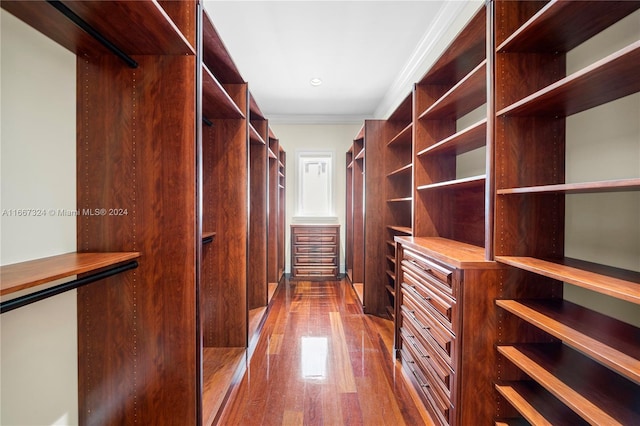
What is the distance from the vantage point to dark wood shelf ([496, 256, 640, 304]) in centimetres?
85

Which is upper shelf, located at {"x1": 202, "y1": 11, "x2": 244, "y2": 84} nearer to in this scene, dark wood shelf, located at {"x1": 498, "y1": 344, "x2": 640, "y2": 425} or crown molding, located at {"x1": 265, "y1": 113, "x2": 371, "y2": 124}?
dark wood shelf, located at {"x1": 498, "y1": 344, "x2": 640, "y2": 425}

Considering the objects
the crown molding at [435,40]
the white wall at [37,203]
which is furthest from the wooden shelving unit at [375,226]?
the white wall at [37,203]

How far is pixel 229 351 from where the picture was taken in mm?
2361

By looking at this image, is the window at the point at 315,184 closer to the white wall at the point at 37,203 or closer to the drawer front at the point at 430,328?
the drawer front at the point at 430,328

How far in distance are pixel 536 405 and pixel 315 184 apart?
4512 mm

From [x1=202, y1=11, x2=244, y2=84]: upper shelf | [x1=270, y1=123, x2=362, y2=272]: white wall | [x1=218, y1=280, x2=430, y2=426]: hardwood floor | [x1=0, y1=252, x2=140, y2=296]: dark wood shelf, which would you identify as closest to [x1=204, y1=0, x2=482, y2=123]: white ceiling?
[x1=202, y1=11, x2=244, y2=84]: upper shelf

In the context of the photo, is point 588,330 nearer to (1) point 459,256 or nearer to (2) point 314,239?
(1) point 459,256

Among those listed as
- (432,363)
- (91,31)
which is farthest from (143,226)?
(432,363)

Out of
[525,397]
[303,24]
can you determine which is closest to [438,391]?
[525,397]

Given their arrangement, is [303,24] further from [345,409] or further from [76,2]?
[345,409]

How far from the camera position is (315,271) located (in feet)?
15.8

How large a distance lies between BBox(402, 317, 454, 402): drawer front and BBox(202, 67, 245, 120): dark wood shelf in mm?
1878

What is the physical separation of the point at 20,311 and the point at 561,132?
230 cm

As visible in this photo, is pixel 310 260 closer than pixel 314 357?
No
